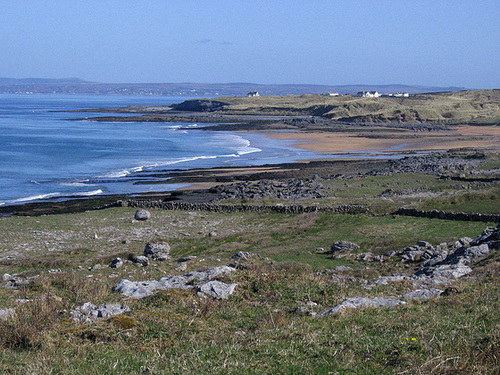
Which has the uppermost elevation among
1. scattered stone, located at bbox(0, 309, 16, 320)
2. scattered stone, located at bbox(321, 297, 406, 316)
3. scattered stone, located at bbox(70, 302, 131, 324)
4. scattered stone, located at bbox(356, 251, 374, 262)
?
scattered stone, located at bbox(0, 309, 16, 320)

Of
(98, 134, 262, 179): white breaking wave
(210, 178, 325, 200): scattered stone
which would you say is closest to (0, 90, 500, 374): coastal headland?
(210, 178, 325, 200): scattered stone

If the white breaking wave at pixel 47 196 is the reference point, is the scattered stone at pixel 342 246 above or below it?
above

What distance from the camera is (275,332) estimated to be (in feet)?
25.0

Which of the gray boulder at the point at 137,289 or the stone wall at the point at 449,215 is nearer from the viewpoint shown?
the gray boulder at the point at 137,289

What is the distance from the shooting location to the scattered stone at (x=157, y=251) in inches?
685

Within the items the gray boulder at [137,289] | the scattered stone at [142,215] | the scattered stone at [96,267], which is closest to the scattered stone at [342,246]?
the scattered stone at [96,267]

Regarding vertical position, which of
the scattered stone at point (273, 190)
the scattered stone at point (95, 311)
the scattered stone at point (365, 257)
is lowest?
the scattered stone at point (273, 190)

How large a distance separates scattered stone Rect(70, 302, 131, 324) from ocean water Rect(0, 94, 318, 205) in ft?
103

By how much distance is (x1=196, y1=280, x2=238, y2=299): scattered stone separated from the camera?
9.99 m

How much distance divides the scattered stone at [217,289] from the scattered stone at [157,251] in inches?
281

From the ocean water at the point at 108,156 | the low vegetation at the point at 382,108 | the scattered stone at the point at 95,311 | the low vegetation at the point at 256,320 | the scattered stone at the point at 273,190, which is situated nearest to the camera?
the low vegetation at the point at 256,320

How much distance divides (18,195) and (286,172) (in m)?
23.2

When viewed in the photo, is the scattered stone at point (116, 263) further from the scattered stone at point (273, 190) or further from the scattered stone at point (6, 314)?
the scattered stone at point (273, 190)

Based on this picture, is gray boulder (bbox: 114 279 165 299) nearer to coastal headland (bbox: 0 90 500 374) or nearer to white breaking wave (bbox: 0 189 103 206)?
coastal headland (bbox: 0 90 500 374)
